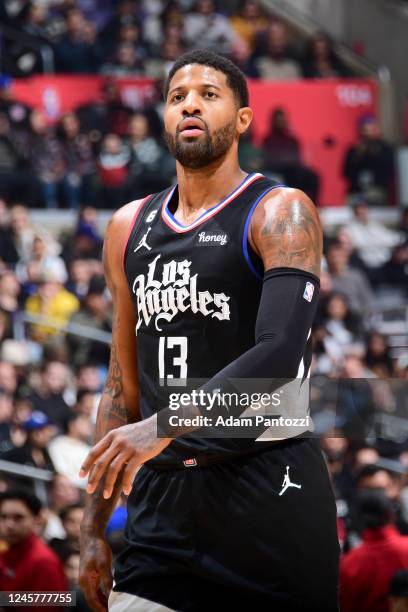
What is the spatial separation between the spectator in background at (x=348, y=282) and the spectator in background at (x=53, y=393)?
360 centimetres

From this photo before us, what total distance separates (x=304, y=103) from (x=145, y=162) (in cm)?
296

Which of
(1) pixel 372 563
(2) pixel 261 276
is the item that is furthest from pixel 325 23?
(2) pixel 261 276

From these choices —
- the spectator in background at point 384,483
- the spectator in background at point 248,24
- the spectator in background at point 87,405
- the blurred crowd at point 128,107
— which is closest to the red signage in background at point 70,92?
the blurred crowd at point 128,107

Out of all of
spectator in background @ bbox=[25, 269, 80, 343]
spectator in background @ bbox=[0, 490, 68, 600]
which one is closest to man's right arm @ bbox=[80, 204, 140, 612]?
spectator in background @ bbox=[0, 490, 68, 600]

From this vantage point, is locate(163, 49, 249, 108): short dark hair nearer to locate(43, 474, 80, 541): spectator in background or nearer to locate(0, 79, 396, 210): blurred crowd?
locate(43, 474, 80, 541): spectator in background

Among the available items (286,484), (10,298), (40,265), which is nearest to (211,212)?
(286,484)

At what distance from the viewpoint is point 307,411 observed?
132 inches

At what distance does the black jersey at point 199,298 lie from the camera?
3.30 metres

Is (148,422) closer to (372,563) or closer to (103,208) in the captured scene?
(372,563)

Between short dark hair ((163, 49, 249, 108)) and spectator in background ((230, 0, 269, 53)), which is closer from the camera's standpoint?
short dark hair ((163, 49, 249, 108))

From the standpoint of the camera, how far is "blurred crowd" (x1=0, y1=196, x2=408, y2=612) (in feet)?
19.9

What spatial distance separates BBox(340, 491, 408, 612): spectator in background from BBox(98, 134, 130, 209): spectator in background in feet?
26.4

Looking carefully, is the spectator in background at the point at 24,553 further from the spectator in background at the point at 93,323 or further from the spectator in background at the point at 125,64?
the spectator in background at the point at 125,64

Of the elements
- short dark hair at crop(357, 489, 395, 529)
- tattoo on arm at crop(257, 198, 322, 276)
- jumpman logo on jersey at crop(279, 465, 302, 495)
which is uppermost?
tattoo on arm at crop(257, 198, 322, 276)
